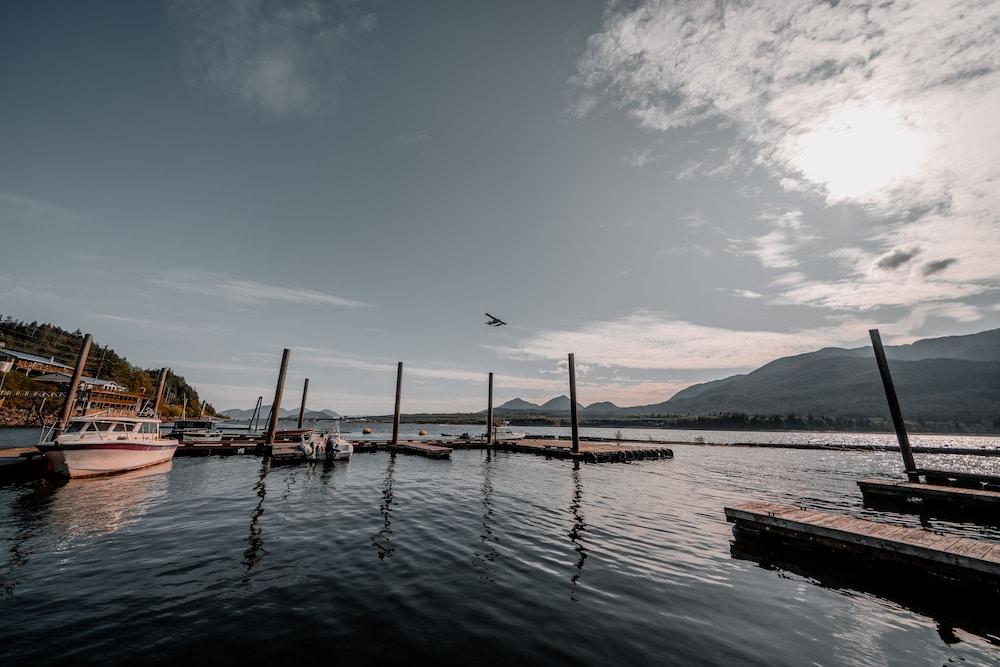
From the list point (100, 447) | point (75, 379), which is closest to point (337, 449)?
point (100, 447)

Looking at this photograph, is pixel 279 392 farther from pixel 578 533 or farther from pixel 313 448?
pixel 578 533

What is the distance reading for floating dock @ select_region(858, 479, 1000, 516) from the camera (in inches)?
719

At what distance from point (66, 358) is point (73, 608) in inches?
7366

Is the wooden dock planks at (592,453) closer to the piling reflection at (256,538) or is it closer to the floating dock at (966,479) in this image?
the floating dock at (966,479)

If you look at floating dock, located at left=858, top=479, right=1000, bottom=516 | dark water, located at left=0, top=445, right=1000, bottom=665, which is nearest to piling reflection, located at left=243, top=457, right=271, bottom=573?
dark water, located at left=0, top=445, right=1000, bottom=665

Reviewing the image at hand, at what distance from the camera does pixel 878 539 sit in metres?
10.2

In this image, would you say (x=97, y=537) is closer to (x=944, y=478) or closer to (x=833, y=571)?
(x=833, y=571)

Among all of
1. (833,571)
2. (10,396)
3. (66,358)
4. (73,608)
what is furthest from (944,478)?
(66,358)

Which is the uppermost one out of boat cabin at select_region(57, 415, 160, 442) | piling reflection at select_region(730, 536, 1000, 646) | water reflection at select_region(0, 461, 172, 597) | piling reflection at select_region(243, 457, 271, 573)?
boat cabin at select_region(57, 415, 160, 442)

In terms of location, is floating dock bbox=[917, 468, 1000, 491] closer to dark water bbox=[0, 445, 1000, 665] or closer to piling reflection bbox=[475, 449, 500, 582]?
dark water bbox=[0, 445, 1000, 665]

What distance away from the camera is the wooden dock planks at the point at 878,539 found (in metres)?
8.93

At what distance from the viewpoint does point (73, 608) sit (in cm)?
712

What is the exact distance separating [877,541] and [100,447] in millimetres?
35228

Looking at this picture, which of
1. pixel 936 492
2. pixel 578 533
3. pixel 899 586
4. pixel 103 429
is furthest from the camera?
pixel 103 429
